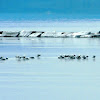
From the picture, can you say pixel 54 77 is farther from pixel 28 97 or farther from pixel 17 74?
pixel 28 97

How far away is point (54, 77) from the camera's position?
17609mm

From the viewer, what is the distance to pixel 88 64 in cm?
2067

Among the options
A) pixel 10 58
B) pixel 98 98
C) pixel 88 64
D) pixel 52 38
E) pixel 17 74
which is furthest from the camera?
pixel 52 38

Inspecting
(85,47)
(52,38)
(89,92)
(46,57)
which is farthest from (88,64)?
(52,38)

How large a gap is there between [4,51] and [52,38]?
34.0ft

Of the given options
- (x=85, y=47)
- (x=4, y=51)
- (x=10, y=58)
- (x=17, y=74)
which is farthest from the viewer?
(x=85, y=47)

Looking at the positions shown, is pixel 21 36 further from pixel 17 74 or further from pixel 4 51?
pixel 17 74

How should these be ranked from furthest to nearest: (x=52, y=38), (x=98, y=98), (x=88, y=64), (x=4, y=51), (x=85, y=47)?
(x=52, y=38) < (x=85, y=47) < (x=4, y=51) < (x=88, y=64) < (x=98, y=98)

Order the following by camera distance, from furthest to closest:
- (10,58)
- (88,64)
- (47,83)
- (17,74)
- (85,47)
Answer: (85,47) < (10,58) < (88,64) < (17,74) < (47,83)

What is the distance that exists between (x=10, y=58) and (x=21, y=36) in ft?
53.4

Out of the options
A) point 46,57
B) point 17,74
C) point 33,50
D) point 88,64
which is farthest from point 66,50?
point 17,74

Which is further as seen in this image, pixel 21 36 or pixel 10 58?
pixel 21 36

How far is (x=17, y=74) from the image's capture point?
18219mm

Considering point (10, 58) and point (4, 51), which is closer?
point (10, 58)
